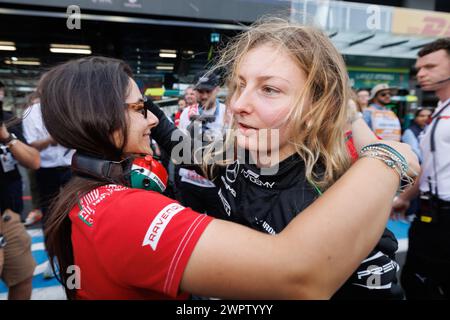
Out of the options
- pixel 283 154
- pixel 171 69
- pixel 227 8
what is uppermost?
pixel 227 8

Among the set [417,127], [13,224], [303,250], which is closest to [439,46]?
[303,250]

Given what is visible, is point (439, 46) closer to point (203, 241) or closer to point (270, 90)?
point (270, 90)

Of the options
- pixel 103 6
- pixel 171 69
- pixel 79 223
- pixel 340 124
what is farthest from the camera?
pixel 103 6

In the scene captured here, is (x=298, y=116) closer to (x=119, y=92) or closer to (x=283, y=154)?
(x=283, y=154)

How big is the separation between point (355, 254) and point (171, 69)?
4.23m

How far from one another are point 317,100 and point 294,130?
0.14 metres

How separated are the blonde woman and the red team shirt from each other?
0.36 meters

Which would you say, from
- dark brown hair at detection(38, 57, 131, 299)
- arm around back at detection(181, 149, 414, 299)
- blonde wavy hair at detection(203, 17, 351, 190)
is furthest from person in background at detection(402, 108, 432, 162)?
dark brown hair at detection(38, 57, 131, 299)

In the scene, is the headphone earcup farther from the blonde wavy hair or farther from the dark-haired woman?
the blonde wavy hair

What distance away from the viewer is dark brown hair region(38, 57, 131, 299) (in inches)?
39.4

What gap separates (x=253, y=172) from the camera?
44.0 inches

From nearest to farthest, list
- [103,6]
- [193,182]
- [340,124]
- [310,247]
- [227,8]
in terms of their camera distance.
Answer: [310,247], [340,124], [193,182], [103,6], [227,8]

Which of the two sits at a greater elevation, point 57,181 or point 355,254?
point 355,254

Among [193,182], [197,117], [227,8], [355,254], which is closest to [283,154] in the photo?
[355,254]
